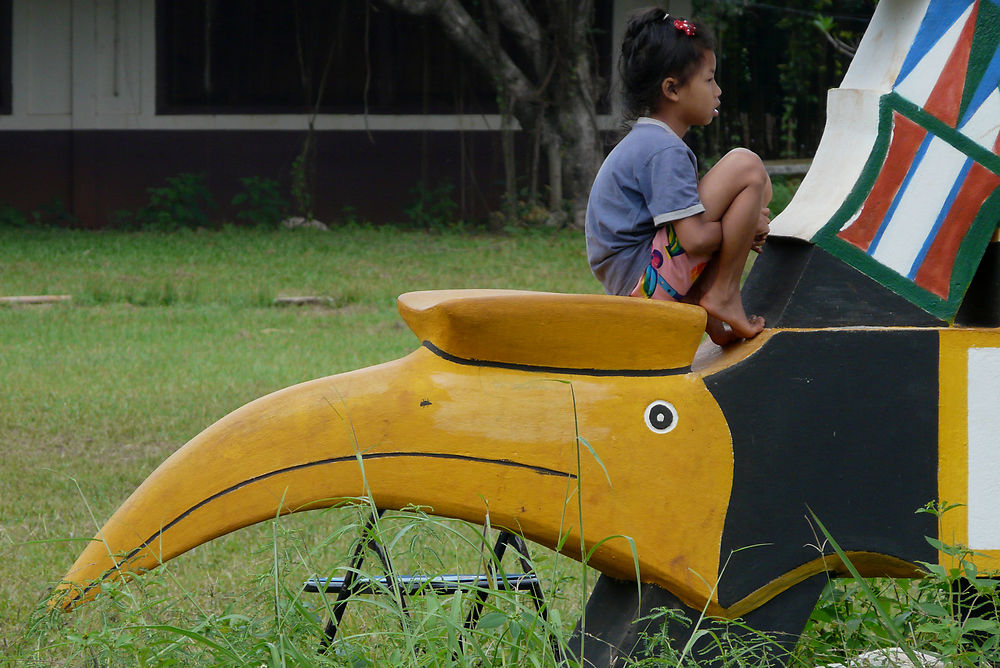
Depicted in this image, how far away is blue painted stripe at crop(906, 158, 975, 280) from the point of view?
94.6 inches

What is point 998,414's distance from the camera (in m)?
2.37

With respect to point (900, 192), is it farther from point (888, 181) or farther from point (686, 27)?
point (686, 27)

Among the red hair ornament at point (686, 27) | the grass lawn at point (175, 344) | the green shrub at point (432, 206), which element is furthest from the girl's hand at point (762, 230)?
the green shrub at point (432, 206)

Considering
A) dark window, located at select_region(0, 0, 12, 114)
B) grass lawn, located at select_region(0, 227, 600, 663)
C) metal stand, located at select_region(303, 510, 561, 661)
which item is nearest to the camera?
metal stand, located at select_region(303, 510, 561, 661)

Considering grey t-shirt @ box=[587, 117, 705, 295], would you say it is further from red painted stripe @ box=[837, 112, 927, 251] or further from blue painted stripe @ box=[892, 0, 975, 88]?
blue painted stripe @ box=[892, 0, 975, 88]

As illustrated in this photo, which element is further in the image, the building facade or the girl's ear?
the building facade

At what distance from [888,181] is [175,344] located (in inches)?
202

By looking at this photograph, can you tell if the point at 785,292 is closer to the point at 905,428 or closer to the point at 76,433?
the point at 905,428

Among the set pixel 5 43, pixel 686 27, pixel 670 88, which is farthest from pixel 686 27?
pixel 5 43

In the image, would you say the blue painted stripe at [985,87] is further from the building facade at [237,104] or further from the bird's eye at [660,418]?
the building facade at [237,104]

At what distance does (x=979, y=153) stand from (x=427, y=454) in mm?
1252

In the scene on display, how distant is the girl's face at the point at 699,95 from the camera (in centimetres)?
261

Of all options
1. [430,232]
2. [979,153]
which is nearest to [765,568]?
[979,153]

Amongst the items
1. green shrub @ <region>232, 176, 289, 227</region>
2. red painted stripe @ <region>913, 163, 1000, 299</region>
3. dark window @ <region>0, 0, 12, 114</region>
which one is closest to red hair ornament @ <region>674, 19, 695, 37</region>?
red painted stripe @ <region>913, 163, 1000, 299</region>
